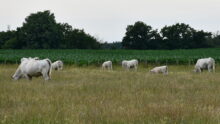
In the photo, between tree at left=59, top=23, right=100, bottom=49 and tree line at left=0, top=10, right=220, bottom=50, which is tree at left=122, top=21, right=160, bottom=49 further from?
tree at left=59, top=23, right=100, bottom=49

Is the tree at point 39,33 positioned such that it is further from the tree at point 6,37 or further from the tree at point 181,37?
the tree at point 181,37

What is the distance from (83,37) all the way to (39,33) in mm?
9866

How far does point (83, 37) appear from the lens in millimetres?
104938

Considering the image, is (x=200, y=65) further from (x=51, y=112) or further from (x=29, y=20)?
(x=29, y=20)

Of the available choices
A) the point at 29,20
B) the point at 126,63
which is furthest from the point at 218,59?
the point at 29,20

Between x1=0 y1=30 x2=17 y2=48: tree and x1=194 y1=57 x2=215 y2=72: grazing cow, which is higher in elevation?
x1=0 y1=30 x2=17 y2=48: tree

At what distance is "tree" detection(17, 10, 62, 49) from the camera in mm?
101438

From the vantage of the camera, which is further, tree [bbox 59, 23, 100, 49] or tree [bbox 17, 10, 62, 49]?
tree [bbox 59, 23, 100, 49]

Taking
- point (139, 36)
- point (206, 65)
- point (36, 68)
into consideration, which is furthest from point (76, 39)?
point (36, 68)

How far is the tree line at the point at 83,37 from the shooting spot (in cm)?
A: 10219

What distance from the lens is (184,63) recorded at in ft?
175

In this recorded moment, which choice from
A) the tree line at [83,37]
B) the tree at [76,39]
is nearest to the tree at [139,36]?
the tree line at [83,37]

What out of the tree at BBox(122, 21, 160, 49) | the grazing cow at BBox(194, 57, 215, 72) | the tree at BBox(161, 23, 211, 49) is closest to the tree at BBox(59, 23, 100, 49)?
the tree at BBox(122, 21, 160, 49)

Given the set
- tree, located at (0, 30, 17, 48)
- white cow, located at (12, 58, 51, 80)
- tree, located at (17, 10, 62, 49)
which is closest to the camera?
white cow, located at (12, 58, 51, 80)
